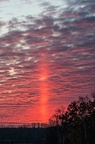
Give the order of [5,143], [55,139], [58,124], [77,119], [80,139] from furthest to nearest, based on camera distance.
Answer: [5,143], [55,139], [58,124], [77,119], [80,139]

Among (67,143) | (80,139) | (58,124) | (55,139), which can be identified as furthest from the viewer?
(55,139)

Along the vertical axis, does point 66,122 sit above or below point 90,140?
above

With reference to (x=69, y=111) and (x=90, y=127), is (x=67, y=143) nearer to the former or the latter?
(x=69, y=111)

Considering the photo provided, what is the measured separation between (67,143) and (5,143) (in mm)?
101165

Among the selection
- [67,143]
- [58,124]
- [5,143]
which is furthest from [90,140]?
[5,143]

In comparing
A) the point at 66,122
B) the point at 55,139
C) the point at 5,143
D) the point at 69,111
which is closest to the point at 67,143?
the point at 66,122

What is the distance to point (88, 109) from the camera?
74.0 meters

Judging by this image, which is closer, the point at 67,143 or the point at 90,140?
the point at 90,140

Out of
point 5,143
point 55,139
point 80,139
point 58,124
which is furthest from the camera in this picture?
point 5,143

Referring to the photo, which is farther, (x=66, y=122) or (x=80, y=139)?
(x=66, y=122)

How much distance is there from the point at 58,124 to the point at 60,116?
5.70 metres

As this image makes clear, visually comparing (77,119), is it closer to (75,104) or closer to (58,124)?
(75,104)

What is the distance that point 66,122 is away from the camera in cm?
8744

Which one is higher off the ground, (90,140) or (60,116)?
(60,116)
